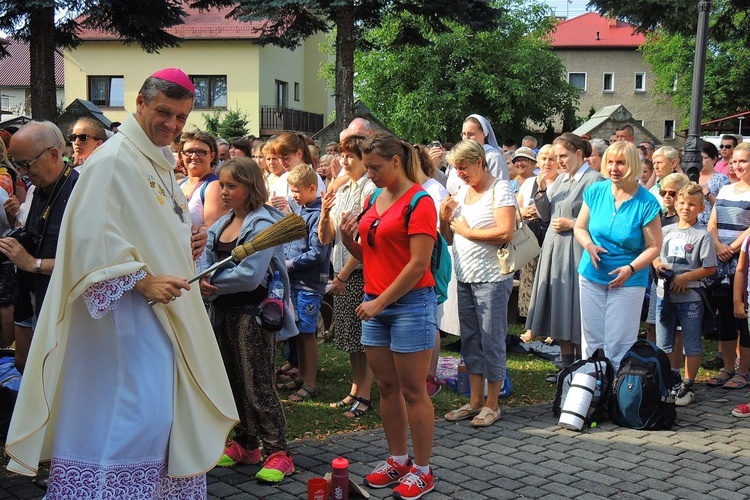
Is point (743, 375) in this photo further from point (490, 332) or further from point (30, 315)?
point (30, 315)

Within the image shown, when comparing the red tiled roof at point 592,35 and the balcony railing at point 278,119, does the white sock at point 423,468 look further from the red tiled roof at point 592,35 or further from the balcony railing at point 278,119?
the red tiled roof at point 592,35

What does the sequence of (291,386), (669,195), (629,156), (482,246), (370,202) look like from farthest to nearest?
(669,195)
(291,386)
(629,156)
(482,246)
(370,202)

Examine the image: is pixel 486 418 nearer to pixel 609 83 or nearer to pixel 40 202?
pixel 40 202

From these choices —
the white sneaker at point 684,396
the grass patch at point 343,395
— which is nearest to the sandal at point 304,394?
the grass patch at point 343,395

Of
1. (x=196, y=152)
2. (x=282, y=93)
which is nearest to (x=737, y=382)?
(x=196, y=152)

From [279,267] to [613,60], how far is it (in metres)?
71.7

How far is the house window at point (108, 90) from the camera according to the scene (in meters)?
43.5

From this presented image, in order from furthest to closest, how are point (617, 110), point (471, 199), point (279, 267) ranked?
point (617, 110)
point (471, 199)
point (279, 267)

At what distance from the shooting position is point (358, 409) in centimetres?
671

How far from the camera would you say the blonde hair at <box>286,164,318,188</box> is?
7117 millimetres

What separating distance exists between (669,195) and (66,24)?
1893 cm

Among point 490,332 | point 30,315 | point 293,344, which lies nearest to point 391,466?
point 490,332

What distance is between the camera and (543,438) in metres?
6.20

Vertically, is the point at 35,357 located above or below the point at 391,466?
above
